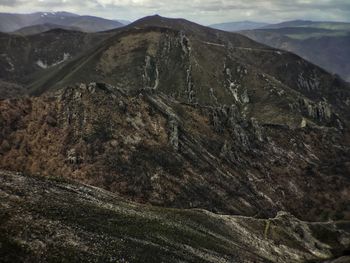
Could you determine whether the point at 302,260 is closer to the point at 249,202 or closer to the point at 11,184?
the point at 249,202

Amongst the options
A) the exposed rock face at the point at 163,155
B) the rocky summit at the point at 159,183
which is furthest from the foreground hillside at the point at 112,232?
the exposed rock face at the point at 163,155

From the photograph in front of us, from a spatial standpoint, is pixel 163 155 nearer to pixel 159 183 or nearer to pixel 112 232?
pixel 159 183

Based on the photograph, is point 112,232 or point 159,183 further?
point 159,183

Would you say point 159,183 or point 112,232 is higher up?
point 112,232

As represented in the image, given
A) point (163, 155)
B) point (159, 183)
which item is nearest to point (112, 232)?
point (159, 183)

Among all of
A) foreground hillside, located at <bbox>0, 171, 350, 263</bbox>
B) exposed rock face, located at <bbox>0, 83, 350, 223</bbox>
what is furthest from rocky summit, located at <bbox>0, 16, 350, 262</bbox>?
exposed rock face, located at <bbox>0, 83, 350, 223</bbox>

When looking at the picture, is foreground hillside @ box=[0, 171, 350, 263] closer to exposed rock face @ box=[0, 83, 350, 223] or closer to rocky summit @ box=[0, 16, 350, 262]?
rocky summit @ box=[0, 16, 350, 262]
